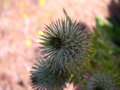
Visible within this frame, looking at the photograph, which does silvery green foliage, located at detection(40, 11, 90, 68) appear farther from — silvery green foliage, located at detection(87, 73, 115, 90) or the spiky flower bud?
silvery green foliage, located at detection(87, 73, 115, 90)

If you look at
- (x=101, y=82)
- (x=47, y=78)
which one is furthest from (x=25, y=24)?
(x=101, y=82)

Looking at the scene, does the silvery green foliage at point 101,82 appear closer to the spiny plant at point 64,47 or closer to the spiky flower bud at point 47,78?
the spiny plant at point 64,47

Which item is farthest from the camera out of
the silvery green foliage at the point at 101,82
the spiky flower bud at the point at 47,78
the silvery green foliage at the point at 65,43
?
the spiky flower bud at the point at 47,78

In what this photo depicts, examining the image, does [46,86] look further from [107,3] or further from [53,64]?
[107,3]

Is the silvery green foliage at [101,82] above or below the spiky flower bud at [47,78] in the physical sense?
below

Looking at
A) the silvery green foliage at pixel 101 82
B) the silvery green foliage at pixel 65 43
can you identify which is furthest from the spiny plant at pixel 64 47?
the silvery green foliage at pixel 101 82

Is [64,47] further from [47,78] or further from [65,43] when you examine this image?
[47,78]

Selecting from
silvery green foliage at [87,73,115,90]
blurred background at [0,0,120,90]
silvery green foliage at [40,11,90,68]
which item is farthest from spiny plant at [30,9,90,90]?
blurred background at [0,0,120,90]
